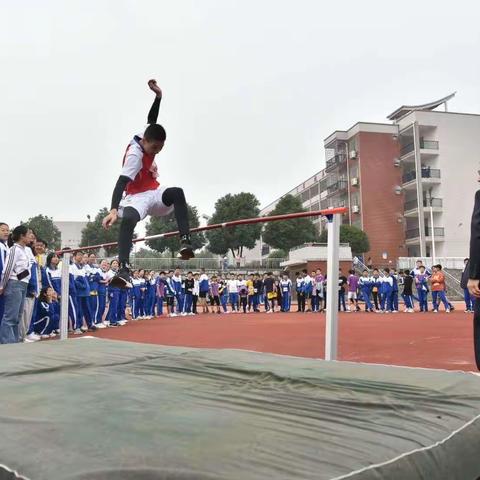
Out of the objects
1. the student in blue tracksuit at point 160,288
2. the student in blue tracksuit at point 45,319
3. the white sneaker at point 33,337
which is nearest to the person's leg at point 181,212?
the student in blue tracksuit at point 45,319

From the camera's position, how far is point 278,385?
2.22 meters

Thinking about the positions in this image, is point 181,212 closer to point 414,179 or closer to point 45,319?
point 45,319

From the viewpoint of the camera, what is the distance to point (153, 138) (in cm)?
350

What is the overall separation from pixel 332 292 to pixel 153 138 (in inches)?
71.1

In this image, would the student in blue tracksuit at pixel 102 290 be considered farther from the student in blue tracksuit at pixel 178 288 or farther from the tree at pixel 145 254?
the tree at pixel 145 254

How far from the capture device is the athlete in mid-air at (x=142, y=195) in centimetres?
349

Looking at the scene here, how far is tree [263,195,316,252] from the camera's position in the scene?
1342 inches

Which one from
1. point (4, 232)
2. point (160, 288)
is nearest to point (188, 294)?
point (160, 288)

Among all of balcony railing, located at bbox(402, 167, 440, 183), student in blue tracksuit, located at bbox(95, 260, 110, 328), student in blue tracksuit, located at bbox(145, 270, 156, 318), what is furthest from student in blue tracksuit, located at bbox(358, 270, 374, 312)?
balcony railing, located at bbox(402, 167, 440, 183)

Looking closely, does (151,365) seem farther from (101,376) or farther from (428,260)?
(428,260)

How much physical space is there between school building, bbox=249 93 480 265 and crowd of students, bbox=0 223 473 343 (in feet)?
51.9

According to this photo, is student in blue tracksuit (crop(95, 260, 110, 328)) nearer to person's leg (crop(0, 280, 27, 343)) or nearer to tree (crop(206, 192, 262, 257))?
person's leg (crop(0, 280, 27, 343))

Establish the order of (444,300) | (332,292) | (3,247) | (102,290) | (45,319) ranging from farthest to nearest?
1. (444,300)
2. (102,290)
3. (45,319)
4. (3,247)
5. (332,292)

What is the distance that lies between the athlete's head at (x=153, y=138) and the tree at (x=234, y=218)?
1145 inches
